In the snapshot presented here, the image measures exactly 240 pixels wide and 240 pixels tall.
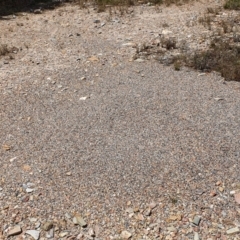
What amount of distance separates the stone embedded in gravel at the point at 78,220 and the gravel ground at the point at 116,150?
1 centimetres

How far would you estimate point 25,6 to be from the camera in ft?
41.7

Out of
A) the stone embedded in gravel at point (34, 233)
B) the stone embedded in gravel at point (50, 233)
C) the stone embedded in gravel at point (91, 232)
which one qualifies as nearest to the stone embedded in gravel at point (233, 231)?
the stone embedded in gravel at point (91, 232)

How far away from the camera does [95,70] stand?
283 inches

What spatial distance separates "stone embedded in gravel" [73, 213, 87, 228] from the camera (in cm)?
365

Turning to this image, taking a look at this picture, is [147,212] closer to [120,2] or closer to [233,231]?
[233,231]

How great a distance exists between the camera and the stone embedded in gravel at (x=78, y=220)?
3.65 metres

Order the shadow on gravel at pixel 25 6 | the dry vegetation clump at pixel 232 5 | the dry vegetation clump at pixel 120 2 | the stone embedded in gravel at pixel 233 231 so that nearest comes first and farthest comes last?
the stone embedded in gravel at pixel 233 231 → the dry vegetation clump at pixel 232 5 → the dry vegetation clump at pixel 120 2 → the shadow on gravel at pixel 25 6

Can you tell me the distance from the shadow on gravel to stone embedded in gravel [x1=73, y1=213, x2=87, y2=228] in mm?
9730

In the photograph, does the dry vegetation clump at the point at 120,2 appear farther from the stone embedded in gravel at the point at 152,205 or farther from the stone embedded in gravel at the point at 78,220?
the stone embedded in gravel at the point at 78,220

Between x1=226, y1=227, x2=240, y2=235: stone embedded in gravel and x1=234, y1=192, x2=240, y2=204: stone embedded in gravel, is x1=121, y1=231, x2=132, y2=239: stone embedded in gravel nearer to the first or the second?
x1=226, y1=227, x2=240, y2=235: stone embedded in gravel

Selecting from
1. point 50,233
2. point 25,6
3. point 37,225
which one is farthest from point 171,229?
point 25,6

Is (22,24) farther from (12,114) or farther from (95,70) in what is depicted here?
(12,114)

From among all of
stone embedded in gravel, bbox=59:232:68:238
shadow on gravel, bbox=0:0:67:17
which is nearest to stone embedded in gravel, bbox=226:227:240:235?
stone embedded in gravel, bbox=59:232:68:238

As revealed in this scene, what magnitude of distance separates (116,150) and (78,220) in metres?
1.27
